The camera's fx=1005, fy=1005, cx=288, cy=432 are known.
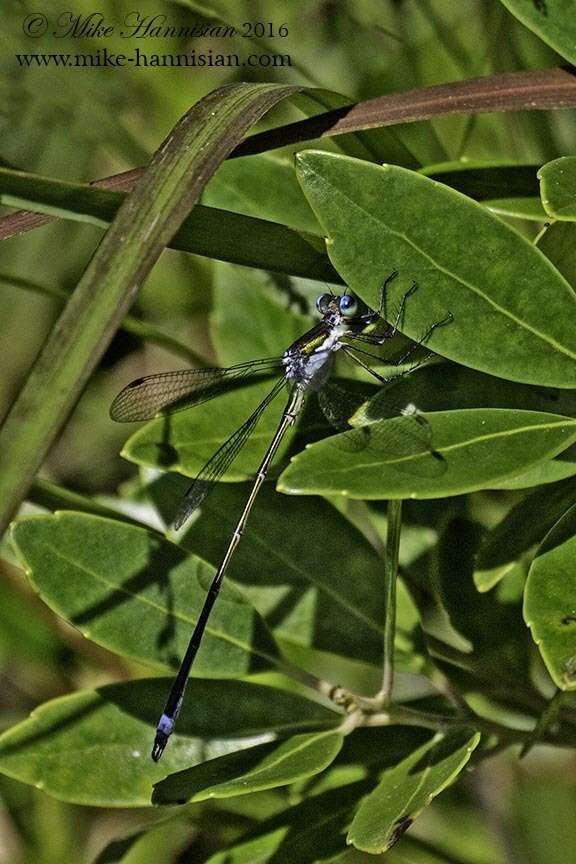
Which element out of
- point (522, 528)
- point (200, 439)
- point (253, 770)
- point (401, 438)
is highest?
point (200, 439)

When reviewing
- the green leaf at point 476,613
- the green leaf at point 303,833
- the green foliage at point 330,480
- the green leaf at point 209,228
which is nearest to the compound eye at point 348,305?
the green foliage at point 330,480

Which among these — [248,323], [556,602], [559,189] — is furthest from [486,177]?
[556,602]

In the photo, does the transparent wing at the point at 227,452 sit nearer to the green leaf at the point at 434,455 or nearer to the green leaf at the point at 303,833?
the green leaf at the point at 434,455

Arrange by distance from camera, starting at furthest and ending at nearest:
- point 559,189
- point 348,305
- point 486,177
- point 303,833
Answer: point 348,305 < point 486,177 < point 303,833 < point 559,189

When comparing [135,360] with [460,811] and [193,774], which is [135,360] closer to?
[460,811]

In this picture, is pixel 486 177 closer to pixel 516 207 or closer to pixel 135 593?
pixel 516 207

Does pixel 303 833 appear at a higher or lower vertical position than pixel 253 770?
lower

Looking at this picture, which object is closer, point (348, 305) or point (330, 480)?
point (330, 480)

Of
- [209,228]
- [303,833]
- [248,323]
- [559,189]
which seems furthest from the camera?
[248,323]
